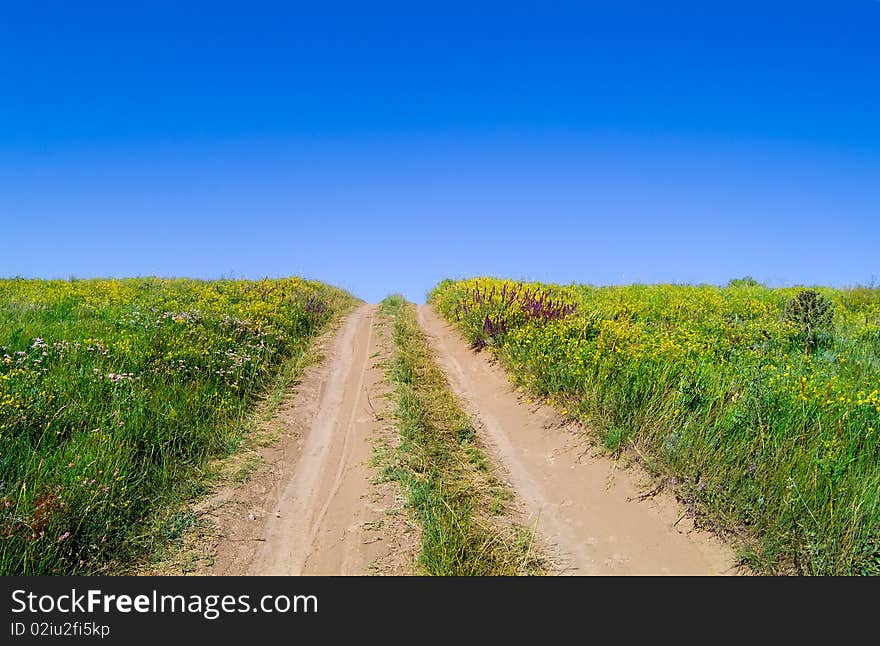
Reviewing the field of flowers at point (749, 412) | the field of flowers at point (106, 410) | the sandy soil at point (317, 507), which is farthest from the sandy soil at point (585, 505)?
the field of flowers at point (106, 410)

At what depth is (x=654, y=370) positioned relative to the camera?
26.8 ft

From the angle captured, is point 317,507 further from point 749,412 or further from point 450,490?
point 749,412

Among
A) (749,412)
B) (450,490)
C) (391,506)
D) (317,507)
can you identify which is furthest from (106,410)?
(749,412)

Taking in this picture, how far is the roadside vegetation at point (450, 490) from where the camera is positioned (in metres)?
5.18

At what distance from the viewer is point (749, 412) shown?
663cm

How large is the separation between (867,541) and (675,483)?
190 centimetres

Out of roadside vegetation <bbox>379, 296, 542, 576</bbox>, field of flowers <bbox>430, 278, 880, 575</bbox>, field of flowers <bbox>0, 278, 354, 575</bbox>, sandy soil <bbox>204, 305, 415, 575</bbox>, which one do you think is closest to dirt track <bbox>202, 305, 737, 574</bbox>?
sandy soil <bbox>204, 305, 415, 575</bbox>

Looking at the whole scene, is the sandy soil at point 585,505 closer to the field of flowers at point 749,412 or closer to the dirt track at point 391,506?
the dirt track at point 391,506

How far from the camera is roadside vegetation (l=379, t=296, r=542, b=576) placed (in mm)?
5180

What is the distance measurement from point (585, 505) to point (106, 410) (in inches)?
248

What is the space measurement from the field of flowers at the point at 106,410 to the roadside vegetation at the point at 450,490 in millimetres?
2728

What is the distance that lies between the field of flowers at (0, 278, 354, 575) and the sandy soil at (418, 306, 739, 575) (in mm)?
4274
